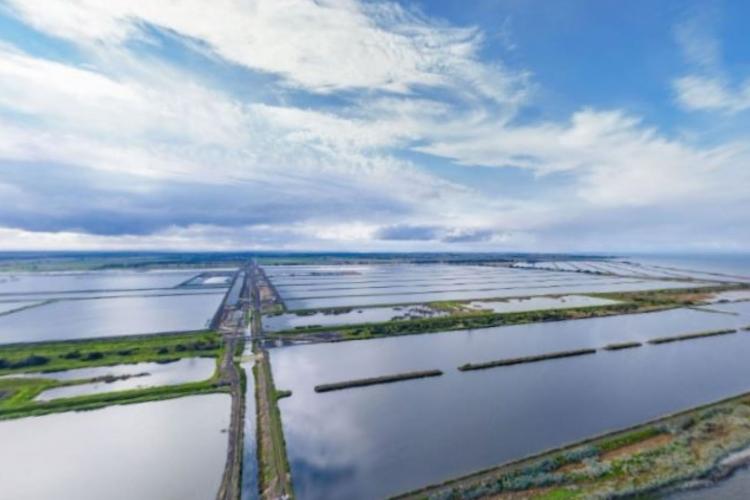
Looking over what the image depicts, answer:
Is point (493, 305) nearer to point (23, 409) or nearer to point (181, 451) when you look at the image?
point (181, 451)

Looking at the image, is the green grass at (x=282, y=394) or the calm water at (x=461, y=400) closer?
the calm water at (x=461, y=400)

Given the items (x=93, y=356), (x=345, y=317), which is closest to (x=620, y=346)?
(x=345, y=317)

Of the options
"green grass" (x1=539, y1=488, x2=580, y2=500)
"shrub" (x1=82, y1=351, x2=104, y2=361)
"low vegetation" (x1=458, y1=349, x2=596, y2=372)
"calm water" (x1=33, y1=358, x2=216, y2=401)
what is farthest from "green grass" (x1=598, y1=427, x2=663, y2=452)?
"shrub" (x1=82, y1=351, x2=104, y2=361)

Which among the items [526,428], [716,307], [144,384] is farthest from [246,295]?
[716,307]

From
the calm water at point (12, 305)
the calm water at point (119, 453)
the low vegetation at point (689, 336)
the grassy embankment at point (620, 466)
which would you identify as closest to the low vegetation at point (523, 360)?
the low vegetation at point (689, 336)

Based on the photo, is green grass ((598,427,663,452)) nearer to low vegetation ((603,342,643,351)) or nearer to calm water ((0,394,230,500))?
low vegetation ((603,342,643,351))

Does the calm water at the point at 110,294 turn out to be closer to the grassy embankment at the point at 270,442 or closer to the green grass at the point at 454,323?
the green grass at the point at 454,323
